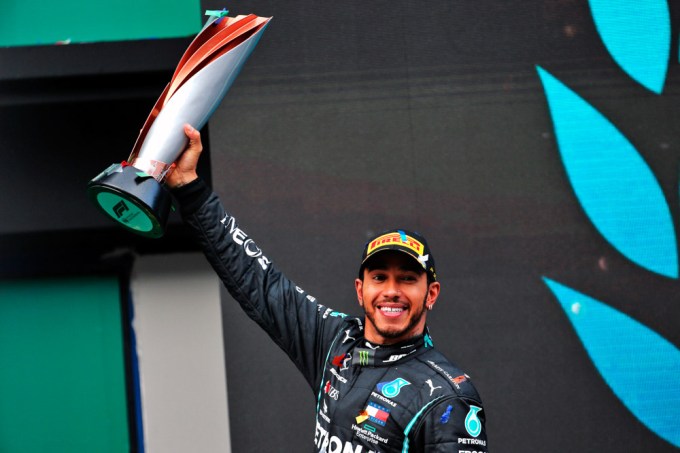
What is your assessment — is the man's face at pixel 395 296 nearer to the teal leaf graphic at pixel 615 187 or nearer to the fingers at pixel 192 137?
the fingers at pixel 192 137

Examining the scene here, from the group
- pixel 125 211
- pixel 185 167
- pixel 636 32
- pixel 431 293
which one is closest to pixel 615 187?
pixel 636 32

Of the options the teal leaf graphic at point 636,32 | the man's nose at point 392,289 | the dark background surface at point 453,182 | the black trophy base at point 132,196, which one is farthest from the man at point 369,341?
the teal leaf graphic at point 636,32

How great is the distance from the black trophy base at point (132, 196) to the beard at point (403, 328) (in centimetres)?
64

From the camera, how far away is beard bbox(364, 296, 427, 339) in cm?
249

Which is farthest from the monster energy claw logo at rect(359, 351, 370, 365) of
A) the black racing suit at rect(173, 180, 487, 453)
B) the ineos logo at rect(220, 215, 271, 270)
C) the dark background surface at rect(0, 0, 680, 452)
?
the dark background surface at rect(0, 0, 680, 452)

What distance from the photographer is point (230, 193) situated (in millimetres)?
4051

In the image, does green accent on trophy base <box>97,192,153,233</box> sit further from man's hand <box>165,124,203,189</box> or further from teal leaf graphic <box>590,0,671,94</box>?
teal leaf graphic <box>590,0,671,94</box>

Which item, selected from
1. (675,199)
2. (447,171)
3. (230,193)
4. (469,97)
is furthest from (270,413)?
(675,199)

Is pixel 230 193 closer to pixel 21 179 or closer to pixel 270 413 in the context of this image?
pixel 270 413

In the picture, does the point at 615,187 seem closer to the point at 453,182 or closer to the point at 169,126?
the point at 453,182

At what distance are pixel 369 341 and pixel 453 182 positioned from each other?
5.41ft

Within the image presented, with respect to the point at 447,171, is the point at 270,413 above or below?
below

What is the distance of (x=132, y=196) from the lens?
96.9 inches

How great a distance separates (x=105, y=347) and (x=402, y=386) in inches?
109
